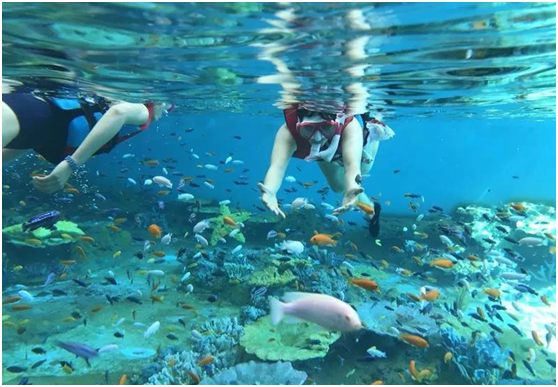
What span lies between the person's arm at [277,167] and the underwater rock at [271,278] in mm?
5623

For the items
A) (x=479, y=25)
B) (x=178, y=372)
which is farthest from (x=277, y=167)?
(x=178, y=372)

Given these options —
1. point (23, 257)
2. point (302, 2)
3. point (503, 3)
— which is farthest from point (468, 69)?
point (23, 257)

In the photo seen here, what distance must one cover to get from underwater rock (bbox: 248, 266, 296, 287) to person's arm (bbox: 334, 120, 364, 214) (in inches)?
243

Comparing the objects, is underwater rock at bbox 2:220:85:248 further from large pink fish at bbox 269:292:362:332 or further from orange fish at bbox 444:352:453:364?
orange fish at bbox 444:352:453:364

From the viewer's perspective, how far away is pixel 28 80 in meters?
11.0

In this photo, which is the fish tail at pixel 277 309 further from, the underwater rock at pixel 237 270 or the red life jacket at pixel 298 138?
the underwater rock at pixel 237 270

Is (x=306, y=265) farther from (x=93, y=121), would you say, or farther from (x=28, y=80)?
(x=28, y=80)

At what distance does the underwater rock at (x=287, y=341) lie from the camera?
7.79 metres

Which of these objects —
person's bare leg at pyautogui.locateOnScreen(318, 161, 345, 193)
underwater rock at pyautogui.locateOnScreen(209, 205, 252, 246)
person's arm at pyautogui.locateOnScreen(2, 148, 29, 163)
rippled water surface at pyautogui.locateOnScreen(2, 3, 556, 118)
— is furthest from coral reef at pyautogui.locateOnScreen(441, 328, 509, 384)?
underwater rock at pyautogui.locateOnScreen(209, 205, 252, 246)

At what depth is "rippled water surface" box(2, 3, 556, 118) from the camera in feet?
20.1

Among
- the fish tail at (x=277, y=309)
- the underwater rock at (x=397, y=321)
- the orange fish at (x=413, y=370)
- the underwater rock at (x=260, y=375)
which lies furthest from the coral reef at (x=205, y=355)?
the orange fish at (x=413, y=370)

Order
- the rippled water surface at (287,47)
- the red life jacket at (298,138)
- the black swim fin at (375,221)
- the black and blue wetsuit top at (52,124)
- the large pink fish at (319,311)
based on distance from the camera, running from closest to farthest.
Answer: the large pink fish at (319,311)
the black and blue wetsuit top at (52,124)
the rippled water surface at (287,47)
the red life jacket at (298,138)
the black swim fin at (375,221)

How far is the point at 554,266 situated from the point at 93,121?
65.7ft

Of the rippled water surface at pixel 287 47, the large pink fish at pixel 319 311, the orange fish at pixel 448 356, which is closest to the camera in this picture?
the large pink fish at pixel 319 311
